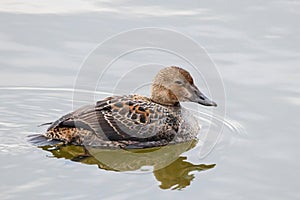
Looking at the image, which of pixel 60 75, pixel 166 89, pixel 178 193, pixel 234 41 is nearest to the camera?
pixel 178 193

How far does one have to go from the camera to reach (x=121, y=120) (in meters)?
9.41

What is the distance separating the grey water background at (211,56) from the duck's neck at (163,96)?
30.4 inches

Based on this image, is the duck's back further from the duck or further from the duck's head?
the duck's head

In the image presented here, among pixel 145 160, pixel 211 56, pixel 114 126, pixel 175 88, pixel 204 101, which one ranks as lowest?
pixel 145 160

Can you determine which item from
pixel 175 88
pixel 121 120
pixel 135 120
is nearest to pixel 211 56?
pixel 175 88

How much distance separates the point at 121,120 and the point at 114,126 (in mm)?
116

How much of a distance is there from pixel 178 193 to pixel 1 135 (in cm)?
248

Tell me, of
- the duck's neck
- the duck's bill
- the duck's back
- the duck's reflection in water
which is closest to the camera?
the duck's reflection in water

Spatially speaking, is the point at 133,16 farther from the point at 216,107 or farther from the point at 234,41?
the point at 216,107

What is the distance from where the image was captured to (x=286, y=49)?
1147cm

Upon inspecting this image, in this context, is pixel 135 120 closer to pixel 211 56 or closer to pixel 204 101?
pixel 204 101

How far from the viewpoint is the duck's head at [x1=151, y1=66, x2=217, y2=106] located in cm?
988

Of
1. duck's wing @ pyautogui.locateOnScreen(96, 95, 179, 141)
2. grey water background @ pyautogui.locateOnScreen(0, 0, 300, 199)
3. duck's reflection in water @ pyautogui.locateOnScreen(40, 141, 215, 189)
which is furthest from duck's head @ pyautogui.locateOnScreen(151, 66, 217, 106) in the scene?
duck's reflection in water @ pyautogui.locateOnScreen(40, 141, 215, 189)

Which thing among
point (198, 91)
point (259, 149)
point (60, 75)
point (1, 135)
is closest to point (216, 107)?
point (198, 91)
